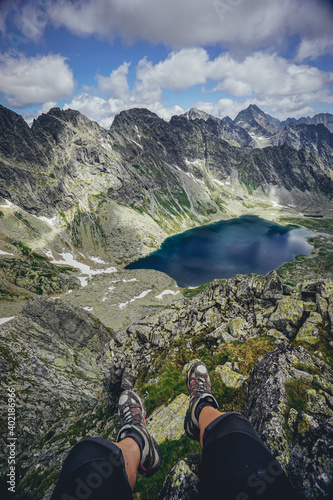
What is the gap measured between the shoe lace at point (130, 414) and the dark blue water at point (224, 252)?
79.2 meters

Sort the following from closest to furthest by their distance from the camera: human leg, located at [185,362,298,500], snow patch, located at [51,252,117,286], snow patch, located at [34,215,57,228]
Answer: human leg, located at [185,362,298,500] → snow patch, located at [51,252,117,286] → snow patch, located at [34,215,57,228]

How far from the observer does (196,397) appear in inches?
299

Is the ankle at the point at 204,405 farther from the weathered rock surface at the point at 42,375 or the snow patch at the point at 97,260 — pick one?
the snow patch at the point at 97,260

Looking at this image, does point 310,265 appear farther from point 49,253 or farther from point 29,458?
point 49,253

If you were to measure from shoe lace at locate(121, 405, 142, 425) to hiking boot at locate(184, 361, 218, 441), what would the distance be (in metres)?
2.27

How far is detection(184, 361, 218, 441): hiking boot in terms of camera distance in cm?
657

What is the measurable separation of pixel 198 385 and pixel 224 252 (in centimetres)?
11809

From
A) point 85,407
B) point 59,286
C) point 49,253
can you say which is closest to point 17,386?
point 85,407

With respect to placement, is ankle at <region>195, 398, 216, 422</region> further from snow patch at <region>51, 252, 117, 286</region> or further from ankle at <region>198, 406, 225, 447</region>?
snow patch at <region>51, 252, 117, 286</region>

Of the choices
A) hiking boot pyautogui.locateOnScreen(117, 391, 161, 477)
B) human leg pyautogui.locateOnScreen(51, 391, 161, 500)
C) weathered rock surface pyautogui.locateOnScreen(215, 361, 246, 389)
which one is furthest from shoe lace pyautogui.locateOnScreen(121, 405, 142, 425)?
weathered rock surface pyautogui.locateOnScreen(215, 361, 246, 389)

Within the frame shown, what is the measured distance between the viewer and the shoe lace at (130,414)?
7977 mm

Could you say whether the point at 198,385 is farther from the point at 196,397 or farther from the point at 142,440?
the point at 142,440

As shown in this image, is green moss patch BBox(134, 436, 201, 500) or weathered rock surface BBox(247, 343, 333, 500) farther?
green moss patch BBox(134, 436, 201, 500)

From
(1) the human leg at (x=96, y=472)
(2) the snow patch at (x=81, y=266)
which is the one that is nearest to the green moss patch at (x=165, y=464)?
(1) the human leg at (x=96, y=472)
